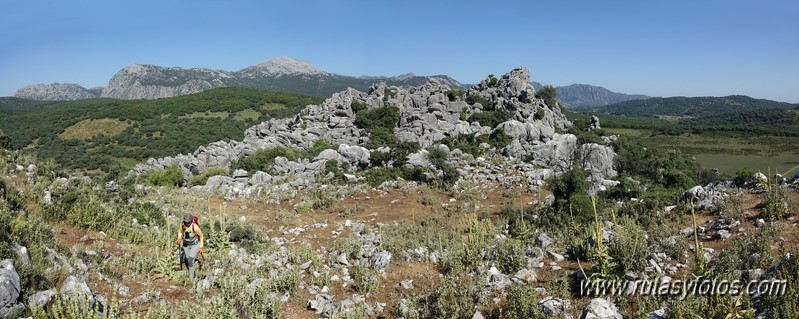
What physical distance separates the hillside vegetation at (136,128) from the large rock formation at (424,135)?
654 inches

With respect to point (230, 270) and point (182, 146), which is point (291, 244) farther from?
point (182, 146)

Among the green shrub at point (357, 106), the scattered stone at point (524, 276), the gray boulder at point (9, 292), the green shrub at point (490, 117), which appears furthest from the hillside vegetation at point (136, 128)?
the scattered stone at point (524, 276)

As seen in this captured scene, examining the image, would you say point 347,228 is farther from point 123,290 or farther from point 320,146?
point 320,146

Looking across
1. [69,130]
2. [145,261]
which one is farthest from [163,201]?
[69,130]

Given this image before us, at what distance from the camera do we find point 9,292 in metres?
5.95

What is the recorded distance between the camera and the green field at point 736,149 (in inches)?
2719

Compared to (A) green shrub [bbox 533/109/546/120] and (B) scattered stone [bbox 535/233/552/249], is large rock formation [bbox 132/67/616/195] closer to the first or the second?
(A) green shrub [bbox 533/109/546/120]

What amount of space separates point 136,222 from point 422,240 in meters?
8.55

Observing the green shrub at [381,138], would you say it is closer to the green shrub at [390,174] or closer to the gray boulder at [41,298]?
the green shrub at [390,174]

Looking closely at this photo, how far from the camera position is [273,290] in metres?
8.98

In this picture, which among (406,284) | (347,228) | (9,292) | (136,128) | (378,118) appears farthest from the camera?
(136,128)

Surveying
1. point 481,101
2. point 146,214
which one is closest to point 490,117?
point 481,101

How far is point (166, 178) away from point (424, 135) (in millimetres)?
18200

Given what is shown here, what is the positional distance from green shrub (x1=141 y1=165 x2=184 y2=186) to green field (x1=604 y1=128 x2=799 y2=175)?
54.5 metres
